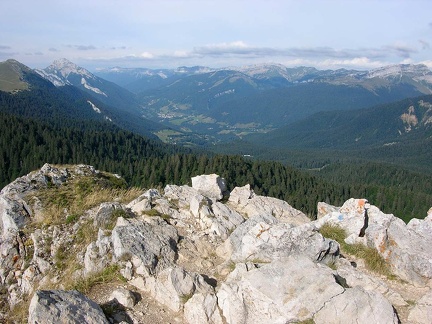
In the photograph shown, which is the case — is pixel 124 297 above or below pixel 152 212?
below

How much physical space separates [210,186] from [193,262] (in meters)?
10.9

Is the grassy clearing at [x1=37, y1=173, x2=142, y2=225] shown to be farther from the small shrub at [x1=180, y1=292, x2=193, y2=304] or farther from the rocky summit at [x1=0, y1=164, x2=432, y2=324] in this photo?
the small shrub at [x1=180, y1=292, x2=193, y2=304]

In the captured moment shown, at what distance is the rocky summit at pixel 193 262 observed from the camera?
13.7m

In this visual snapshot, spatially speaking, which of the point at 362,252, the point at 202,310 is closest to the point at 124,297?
the point at 202,310

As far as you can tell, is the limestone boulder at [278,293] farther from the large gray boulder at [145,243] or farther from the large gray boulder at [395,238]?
the large gray boulder at [395,238]

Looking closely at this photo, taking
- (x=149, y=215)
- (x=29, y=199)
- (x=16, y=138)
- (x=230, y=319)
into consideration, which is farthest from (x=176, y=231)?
(x=16, y=138)

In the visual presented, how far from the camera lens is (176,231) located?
20.2 m

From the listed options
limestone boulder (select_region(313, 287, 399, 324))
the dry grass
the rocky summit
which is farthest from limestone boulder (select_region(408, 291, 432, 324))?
the dry grass

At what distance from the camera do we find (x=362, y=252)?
62.7 ft

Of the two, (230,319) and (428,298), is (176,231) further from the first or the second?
(428,298)

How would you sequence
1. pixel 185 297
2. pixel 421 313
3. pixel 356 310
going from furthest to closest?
pixel 185 297 < pixel 421 313 < pixel 356 310

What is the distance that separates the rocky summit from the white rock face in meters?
2.40

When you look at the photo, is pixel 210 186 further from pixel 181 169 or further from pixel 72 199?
pixel 181 169

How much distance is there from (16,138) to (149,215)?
159m
